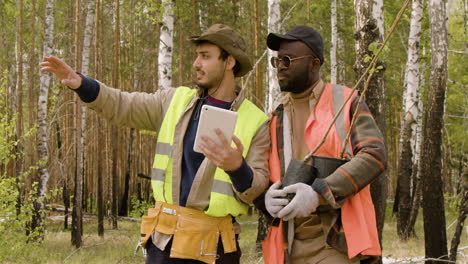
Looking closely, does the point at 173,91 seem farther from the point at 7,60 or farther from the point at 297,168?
the point at 7,60

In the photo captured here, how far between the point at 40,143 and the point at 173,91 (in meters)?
9.62

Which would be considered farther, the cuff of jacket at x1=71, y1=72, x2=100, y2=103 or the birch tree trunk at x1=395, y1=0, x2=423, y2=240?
the birch tree trunk at x1=395, y1=0, x2=423, y2=240

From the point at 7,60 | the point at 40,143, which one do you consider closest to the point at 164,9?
the point at 40,143

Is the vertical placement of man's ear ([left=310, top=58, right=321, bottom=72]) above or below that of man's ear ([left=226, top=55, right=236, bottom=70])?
below

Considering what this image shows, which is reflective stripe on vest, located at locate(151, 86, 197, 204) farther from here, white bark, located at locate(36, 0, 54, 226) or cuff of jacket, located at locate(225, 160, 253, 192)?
white bark, located at locate(36, 0, 54, 226)

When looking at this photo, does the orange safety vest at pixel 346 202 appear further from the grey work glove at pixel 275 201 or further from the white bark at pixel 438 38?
the white bark at pixel 438 38

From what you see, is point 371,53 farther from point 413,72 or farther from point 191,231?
point 413,72

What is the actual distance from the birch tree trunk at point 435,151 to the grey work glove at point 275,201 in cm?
437

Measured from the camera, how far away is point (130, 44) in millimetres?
20062

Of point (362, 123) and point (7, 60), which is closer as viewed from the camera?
point (362, 123)

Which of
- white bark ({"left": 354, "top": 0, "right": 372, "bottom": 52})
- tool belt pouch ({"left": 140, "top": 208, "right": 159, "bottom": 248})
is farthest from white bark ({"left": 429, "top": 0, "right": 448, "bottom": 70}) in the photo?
tool belt pouch ({"left": 140, "top": 208, "right": 159, "bottom": 248})

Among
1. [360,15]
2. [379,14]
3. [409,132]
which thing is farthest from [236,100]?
[409,132]

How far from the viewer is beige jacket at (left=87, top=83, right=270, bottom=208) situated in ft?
9.41

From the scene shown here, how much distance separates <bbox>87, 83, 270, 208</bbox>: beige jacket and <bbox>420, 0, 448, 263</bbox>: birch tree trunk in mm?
4026
